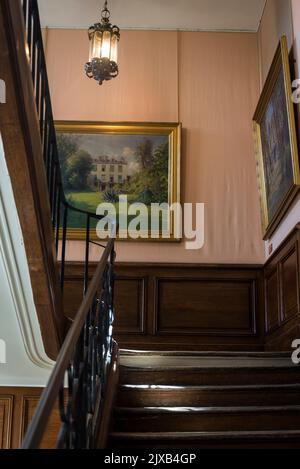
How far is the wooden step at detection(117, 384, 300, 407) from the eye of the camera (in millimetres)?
4148

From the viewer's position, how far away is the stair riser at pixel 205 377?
173 inches

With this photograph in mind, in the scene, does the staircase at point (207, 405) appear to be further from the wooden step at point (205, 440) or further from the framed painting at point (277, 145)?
the framed painting at point (277, 145)

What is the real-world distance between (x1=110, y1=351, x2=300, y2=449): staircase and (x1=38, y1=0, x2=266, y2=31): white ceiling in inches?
172

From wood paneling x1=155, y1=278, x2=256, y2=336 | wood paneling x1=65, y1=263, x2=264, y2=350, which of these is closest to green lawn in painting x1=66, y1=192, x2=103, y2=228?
wood paneling x1=65, y1=263, x2=264, y2=350

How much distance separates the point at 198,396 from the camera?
417cm

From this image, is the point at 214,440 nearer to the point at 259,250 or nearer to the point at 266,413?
the point at 266,413

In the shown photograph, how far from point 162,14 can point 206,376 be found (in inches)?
186

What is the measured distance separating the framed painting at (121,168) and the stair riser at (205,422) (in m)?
3.32

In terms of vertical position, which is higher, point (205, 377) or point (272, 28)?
point (272, 28)

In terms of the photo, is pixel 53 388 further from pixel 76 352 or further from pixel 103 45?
pixel 103 45

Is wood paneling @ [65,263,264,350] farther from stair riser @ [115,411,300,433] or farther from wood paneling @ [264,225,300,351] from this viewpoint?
stair riser @ [115,411,300,433]

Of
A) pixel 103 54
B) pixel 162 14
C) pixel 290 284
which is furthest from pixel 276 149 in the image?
pixel 162 14
